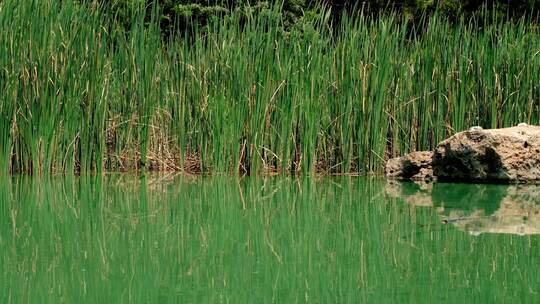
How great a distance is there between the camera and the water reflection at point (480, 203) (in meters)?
4.68

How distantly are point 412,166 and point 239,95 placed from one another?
1.53m

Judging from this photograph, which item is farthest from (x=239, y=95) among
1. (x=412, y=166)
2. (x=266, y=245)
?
(x=266, y=245)

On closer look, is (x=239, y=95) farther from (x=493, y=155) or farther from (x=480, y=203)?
(x=480, y=203)

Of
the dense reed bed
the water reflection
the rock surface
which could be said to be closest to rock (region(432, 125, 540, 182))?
the rock surface

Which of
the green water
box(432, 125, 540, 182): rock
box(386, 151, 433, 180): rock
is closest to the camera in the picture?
the green water

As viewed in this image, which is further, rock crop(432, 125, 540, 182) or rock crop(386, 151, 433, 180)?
rock crop(386, 151, 433, 180)

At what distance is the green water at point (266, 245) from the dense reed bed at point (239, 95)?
3.10 feet

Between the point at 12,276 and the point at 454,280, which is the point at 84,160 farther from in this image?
the point at 454,280

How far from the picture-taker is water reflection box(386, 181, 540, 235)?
15.3 feet

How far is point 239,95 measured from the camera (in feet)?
24.9

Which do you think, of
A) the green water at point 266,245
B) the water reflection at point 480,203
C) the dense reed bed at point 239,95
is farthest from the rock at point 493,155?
the dense reed bed at point 239,95

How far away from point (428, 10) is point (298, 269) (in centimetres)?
1227

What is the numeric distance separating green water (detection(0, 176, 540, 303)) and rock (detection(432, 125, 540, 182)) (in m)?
0.45

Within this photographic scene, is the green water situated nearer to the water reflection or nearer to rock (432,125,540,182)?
the water reflection
